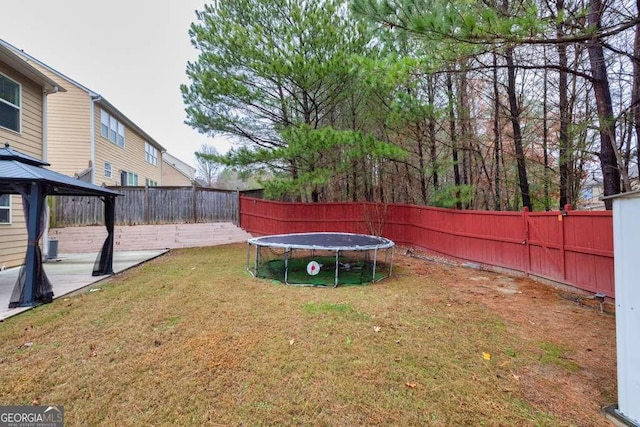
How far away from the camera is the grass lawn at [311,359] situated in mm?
2141

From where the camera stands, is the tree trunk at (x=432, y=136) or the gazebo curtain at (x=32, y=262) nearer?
the gazebo curtain at (x=32, y=262)

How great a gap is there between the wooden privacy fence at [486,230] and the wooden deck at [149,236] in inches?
44.0

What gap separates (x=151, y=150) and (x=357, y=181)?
45.6 ft

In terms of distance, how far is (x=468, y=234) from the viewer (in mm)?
8008

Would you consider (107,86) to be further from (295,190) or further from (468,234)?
(468,234)

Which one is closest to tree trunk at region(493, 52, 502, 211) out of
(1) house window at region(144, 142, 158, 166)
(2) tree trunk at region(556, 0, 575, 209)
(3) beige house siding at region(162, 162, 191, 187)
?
(2) tree trunk at region(556, 0, 575, 209)

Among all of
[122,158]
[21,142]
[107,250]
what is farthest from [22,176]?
[122,158]

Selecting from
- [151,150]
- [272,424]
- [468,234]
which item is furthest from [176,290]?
[151,150]

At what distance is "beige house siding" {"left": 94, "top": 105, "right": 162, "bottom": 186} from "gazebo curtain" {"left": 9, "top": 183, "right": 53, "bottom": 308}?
8.96 m

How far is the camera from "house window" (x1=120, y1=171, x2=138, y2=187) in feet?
46.8

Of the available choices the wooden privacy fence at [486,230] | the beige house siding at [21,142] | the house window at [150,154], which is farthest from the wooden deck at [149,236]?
the house window at [150,154]

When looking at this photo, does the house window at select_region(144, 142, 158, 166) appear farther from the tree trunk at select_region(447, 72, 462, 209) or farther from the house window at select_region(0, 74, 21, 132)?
the tree trunk at select_region(447, 72, 462, 209)

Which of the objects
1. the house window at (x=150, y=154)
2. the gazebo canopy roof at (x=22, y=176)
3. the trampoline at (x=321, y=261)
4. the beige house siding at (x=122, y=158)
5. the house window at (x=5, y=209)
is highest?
the house window at (x=150, y=154)

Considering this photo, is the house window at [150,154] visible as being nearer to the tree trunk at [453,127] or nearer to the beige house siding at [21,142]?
the beige house siding at [21,142]
